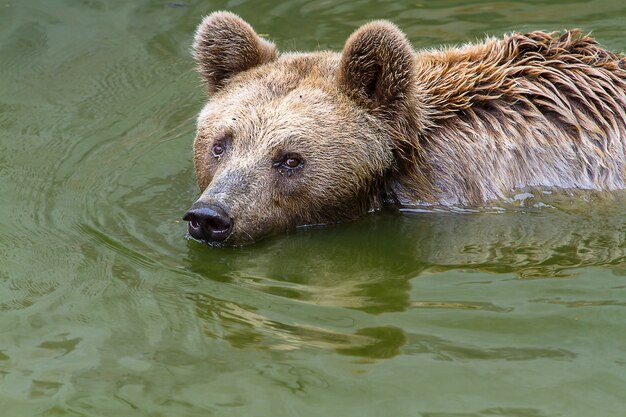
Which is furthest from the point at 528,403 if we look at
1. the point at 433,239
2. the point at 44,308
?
the point at 44,308

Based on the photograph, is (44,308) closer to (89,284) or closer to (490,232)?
(89,284)

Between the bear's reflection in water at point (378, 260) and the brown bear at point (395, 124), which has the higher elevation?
the brown bear at point (395, 124)

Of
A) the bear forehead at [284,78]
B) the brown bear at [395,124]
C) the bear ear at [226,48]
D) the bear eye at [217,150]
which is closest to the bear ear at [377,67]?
the brown bear at [395,124]

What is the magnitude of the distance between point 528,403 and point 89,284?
337cm

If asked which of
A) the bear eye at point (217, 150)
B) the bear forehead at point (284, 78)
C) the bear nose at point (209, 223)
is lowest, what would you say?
the bear nose at point (209, 223)

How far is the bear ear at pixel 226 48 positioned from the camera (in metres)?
8.93

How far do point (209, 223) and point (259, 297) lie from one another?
892 millimetres

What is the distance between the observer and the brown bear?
325 inches

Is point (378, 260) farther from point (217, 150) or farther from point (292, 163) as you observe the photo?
point (217, 150)

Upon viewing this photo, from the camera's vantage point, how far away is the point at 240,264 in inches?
309

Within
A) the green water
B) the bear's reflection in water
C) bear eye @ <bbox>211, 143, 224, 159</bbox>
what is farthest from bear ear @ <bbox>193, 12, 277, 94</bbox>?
the bear's reflection in water

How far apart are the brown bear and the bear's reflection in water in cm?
20

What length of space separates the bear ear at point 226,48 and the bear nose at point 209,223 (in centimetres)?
179

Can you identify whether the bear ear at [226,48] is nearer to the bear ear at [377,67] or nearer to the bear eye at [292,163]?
the bear ear at [377,67]
